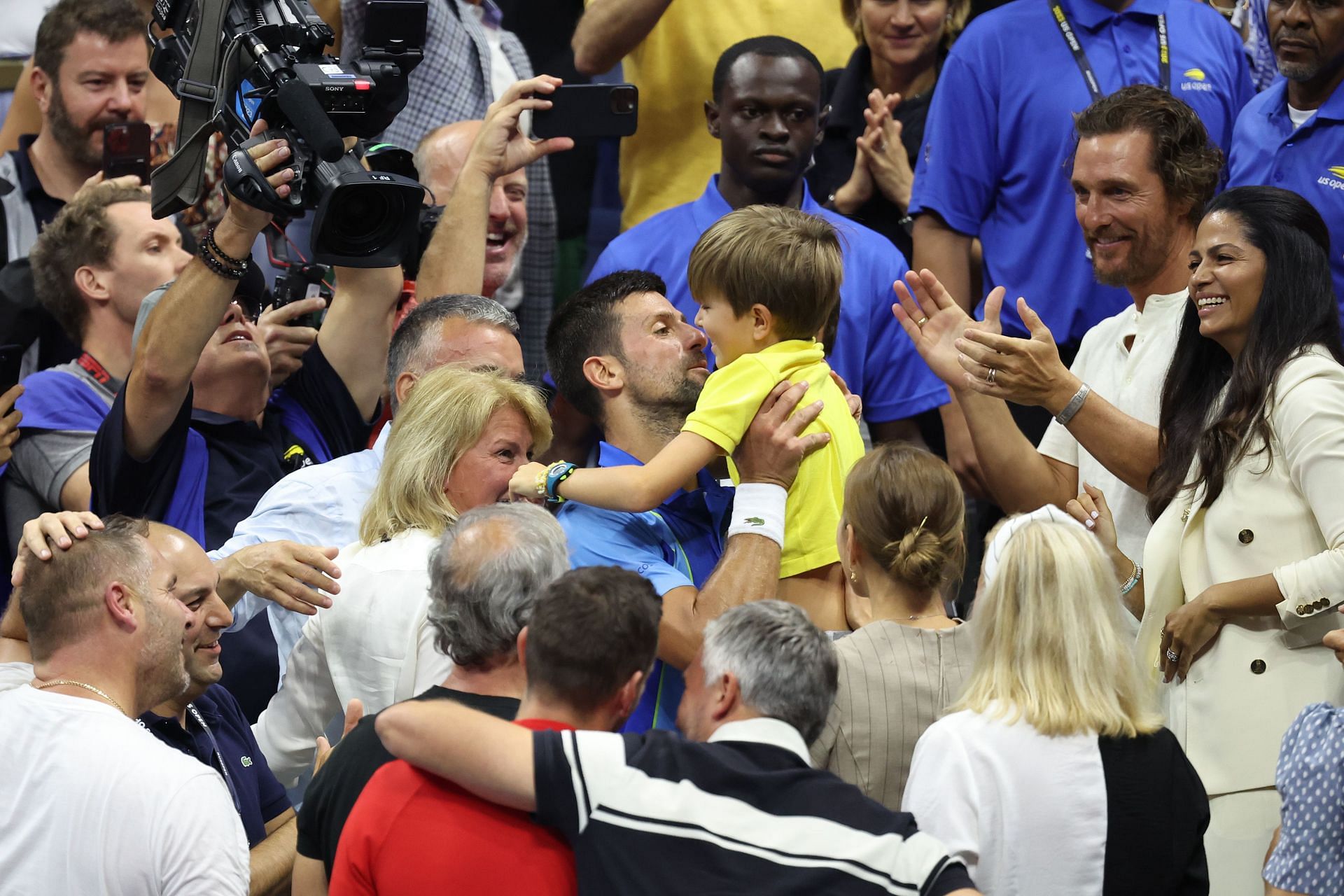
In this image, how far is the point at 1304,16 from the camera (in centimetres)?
466

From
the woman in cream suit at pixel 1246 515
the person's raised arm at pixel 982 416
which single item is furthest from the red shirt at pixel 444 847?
the person's raised arm at pixel 982 416

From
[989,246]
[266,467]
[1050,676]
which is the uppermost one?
[989,246]

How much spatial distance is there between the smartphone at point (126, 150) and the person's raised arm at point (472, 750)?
3.62 m

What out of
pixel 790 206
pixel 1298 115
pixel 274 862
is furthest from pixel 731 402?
pixel 1298 115

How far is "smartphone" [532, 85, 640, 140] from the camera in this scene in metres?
4.87

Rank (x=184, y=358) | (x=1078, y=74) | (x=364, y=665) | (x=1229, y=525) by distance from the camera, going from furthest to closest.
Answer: (x=1078, y=74)
(x=184, y=358)
(x=1229, y=525)
(x=364, y=665)

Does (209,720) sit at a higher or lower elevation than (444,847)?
lower

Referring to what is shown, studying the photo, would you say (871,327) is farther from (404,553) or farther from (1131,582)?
(404,553)

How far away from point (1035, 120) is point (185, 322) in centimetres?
266

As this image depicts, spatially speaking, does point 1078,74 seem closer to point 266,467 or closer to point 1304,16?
point 1304,16

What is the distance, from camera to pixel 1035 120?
199 inches

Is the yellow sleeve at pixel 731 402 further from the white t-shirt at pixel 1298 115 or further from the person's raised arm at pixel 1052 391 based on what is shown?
the white t-shirt at pixel 1298 115

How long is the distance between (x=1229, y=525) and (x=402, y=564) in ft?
6.02

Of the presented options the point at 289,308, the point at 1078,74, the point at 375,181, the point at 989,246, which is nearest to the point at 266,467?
the point at 289,308
